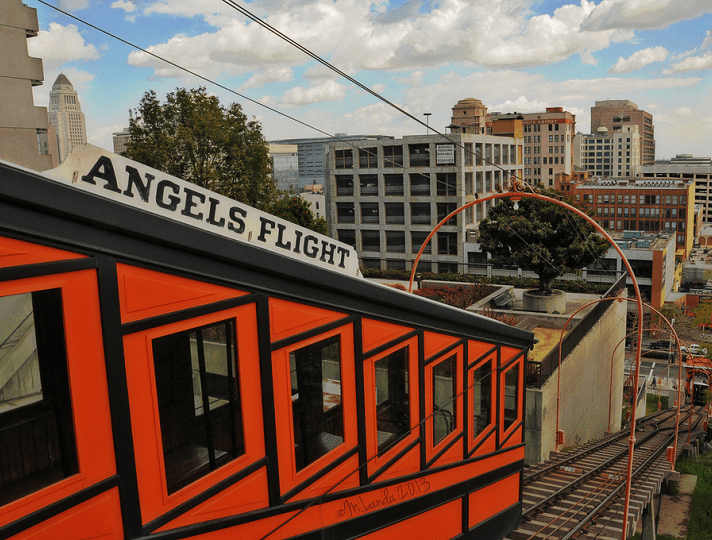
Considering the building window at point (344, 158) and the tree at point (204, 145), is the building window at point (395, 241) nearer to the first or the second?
the building window at point (344, 158)

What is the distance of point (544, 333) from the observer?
23.6 meters

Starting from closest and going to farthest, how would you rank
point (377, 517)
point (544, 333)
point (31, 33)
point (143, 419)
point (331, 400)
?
1. point (143, 419)
2. point (331, 400)
3. point (377, 517)
4. point (31, 33)
5. point (544, 333)

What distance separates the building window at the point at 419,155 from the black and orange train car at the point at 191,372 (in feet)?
165

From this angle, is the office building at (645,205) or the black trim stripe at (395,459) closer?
the black trim stripe at (395,459)

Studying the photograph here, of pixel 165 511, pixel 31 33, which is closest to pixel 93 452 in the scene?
pixel 165 511

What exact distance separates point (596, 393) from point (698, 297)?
68.2m

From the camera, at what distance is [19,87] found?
19.8 metres

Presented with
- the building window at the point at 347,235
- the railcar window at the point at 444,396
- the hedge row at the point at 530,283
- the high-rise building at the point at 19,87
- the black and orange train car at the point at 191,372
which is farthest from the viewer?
the building window at the point at 347,235

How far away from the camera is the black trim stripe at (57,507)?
11.6 ft

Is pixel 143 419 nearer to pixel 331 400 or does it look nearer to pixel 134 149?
pixel 331 400

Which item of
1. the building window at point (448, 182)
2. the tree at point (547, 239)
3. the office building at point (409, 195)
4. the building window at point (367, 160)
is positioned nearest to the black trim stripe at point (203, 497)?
the tree at point (547, 239)

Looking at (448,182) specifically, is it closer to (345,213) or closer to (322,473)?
(345,213)

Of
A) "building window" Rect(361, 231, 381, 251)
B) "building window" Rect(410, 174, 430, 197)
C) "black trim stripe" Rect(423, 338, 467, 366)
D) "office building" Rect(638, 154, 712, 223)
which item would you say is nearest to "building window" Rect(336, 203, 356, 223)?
"building window" Rect(361, 231, 381, 251)

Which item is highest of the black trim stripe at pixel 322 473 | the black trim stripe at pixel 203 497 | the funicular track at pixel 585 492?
the black trim stripe at pixel 203 497
